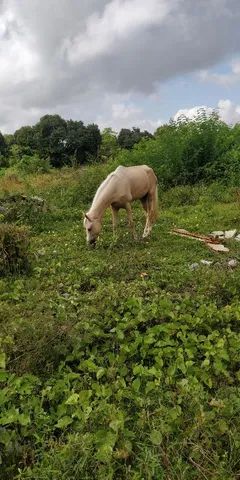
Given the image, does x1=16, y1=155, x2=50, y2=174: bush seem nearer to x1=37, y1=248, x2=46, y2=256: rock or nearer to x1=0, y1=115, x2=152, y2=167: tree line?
x1=0, y1=115, x2=152, y2=167: tree line

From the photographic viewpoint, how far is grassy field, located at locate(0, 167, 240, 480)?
3.18m

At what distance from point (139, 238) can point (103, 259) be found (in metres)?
2.06

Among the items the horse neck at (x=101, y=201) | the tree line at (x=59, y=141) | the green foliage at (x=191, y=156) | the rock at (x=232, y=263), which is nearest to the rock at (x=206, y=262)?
the rock at (x=232, y=263)

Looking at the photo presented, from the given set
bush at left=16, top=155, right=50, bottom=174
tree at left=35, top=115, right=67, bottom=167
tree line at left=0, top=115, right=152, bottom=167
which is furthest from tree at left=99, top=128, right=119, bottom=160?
bush at left=16, top=155, right=50, bottom=174

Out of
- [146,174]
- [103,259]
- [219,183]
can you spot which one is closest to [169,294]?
[103,259]

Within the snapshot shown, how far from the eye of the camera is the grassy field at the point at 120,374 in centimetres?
318

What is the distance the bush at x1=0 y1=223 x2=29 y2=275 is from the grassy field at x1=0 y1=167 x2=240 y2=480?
22 centimetres

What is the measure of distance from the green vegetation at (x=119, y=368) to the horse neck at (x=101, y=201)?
1190mm

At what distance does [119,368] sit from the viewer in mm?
4250

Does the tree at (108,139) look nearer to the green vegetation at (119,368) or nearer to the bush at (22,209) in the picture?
the bush at (22,209)

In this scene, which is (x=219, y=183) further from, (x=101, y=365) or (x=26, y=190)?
(x=101, y=365)

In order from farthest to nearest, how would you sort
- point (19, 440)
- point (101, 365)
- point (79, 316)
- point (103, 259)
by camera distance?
point (103, 259) < point (79, 316) < point (101, 365) < point (19, 440)

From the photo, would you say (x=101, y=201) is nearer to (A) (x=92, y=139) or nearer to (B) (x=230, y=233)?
(B) (x=230, y=233)

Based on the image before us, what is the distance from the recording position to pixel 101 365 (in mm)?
4344
